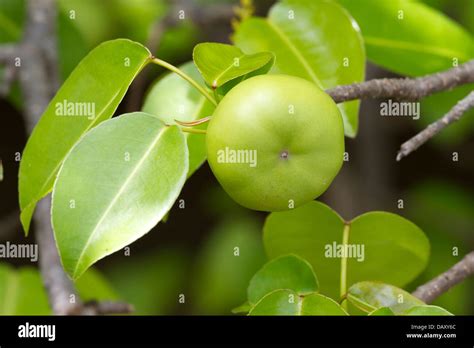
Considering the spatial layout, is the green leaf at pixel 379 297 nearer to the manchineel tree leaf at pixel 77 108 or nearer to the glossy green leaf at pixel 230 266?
the manchineel tree leaf at pixel 77 108

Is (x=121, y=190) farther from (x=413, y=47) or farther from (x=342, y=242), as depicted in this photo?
(x=413, y=47)

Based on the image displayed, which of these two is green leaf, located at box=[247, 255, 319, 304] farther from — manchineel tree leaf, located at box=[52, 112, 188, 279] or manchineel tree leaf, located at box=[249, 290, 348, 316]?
manchineel tree leaf, located at box=[52, 112, 188, 279]

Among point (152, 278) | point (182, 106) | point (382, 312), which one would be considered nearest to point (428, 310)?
point (382, 312)

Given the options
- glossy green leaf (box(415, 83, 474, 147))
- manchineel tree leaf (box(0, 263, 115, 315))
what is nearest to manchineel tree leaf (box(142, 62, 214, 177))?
manchineel tree leaf (box(0, 263, 115, 315))

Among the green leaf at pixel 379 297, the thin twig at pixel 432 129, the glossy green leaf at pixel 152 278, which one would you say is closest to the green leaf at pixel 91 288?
the glossy green leaf at pixel 152 278

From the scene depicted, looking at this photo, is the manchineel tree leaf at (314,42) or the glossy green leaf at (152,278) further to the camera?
the glossy green leaf at (152,278)

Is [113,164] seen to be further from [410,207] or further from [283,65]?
[410,207]
